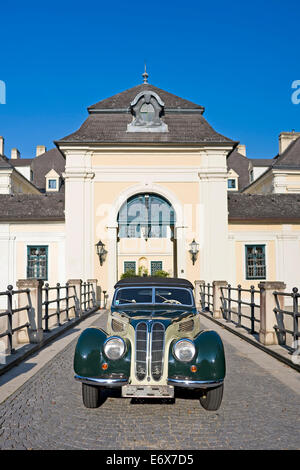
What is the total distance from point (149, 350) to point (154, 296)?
1.56 meters

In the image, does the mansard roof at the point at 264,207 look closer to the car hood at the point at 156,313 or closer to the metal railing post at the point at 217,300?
the metal railing post at the point at 217,300

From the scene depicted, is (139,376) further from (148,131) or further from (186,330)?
(148,131)

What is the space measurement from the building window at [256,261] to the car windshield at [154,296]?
15.5 metres

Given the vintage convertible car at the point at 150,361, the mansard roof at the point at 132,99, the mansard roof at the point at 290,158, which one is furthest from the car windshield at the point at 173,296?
the mansard roof at the point at 290,158

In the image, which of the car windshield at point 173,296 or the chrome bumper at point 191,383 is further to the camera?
the car windshield at point 173,296

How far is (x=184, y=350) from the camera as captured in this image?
15.5 ft

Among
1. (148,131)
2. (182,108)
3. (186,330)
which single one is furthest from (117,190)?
(186,330)

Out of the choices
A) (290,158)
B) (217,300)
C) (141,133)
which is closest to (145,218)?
(141,133)

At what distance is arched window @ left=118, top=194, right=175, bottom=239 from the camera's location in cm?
2136

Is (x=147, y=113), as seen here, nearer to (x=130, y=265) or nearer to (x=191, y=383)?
(x=130, y=265)

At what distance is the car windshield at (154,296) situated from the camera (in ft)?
20.5

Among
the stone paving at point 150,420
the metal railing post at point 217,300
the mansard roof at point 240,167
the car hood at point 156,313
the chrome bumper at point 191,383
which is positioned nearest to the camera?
the stone paving at point 150,420

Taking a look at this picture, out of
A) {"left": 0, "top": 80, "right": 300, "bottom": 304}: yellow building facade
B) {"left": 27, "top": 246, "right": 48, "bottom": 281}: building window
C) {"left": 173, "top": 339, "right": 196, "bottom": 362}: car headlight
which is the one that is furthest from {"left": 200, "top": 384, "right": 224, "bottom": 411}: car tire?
{"left": 27, "top": 246, "right": 48, "bottom": 281}: building window
